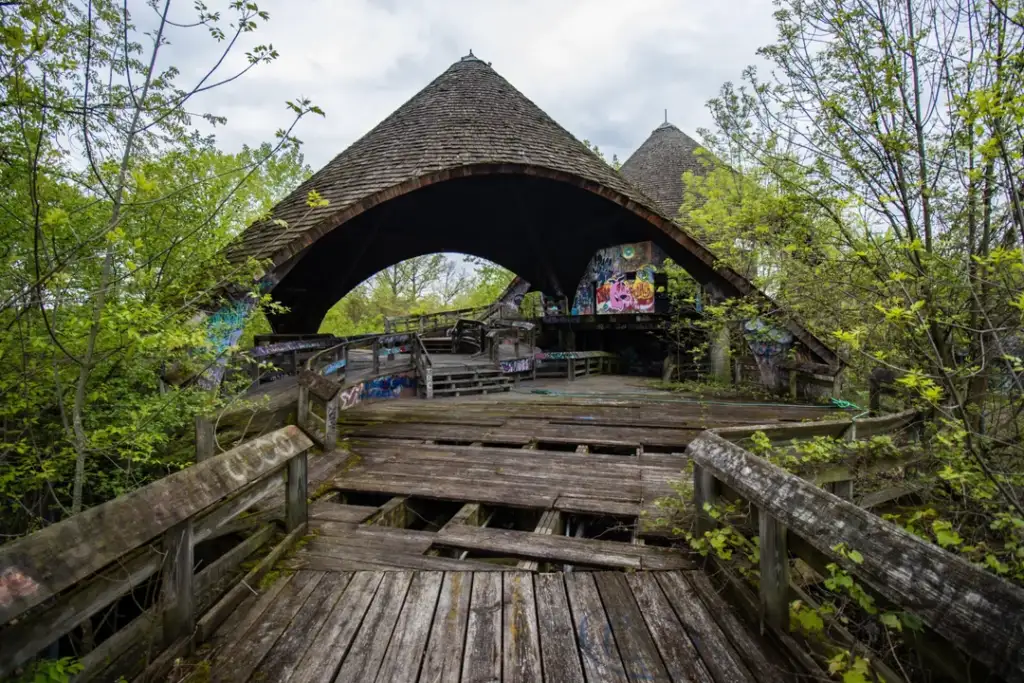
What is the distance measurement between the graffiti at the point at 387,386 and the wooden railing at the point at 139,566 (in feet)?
24.8

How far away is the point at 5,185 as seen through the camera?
13.4 feet

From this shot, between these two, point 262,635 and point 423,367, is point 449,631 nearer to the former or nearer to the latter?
point 262,635

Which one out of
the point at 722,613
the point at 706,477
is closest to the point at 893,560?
the point at 722,613

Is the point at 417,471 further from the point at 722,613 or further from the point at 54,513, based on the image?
the point at 54,513

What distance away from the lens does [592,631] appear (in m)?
2.34

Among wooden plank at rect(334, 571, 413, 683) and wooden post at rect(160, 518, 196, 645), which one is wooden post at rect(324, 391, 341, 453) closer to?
wooden plank at rect(334, 571, 413, 683)

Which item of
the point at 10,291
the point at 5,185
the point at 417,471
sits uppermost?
the point at 5,185

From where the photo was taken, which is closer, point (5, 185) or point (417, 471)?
point (5, 185)

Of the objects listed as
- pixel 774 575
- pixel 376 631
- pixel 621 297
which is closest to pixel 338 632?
pixel 376 631

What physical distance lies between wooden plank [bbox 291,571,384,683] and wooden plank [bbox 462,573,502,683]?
57 centimetres

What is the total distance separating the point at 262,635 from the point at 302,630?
0.18 meters

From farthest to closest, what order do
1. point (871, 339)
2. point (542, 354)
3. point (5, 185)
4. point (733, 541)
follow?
point (542, 354)
point (871, 339)
point (5, 185)
point (733, 541)

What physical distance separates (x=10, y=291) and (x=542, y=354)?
40.8 ft

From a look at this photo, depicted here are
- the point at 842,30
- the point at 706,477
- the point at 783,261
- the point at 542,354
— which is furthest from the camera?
the point at 542,354
